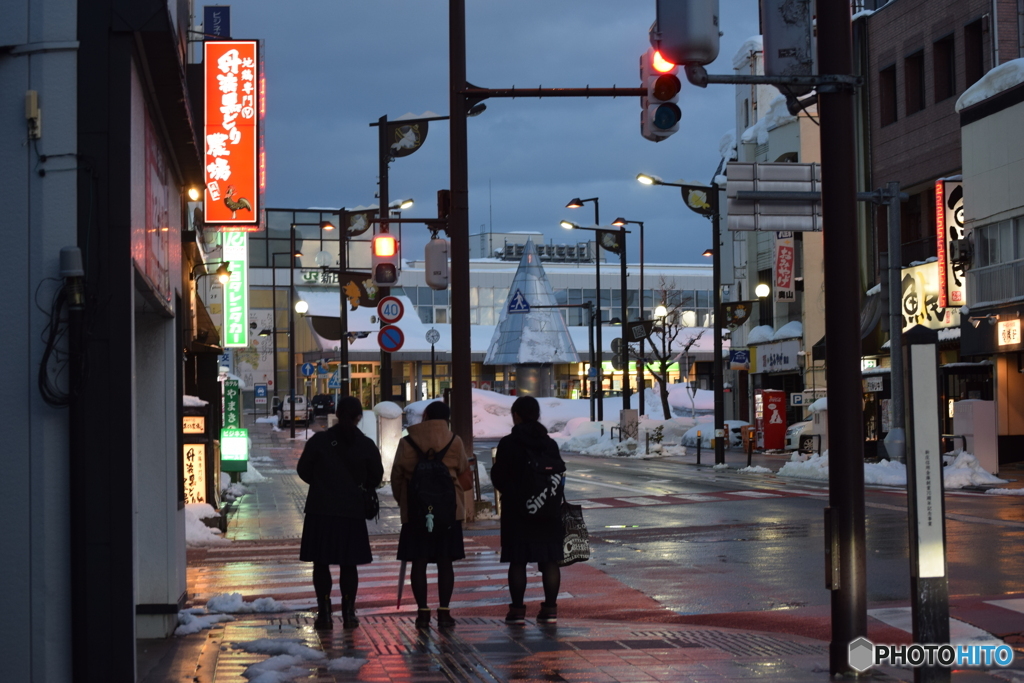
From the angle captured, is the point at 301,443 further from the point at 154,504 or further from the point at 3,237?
the point at 3,237

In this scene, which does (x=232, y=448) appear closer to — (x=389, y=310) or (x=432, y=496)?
(x=389, y=310)

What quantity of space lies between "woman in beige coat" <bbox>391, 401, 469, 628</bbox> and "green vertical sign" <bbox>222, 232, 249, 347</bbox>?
2487 centimetres

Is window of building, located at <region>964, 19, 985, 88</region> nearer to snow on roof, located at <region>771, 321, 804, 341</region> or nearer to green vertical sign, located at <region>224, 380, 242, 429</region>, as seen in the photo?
snow on roof, located at <region>771, 321, 804, 341</region>

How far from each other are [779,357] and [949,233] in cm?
2047

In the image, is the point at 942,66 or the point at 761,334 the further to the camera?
the point at 761,334

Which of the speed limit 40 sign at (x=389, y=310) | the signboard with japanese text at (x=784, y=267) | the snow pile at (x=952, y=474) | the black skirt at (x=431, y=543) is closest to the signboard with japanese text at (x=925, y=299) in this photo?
the signboard with japanese text at (x=784, y=267)

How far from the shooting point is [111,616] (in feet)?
21.7

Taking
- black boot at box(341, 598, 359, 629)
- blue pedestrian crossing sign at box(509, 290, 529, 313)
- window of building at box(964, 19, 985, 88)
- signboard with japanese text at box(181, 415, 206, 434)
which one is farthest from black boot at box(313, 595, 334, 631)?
blue pedestrian crossing sign at box(509, 290, 529, 313)

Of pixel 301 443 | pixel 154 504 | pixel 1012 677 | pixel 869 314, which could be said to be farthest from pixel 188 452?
pixel 301 443

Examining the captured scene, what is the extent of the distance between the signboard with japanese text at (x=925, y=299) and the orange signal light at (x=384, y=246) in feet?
62.4

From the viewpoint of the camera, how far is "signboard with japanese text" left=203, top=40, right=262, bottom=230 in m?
17.3

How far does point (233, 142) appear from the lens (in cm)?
1736

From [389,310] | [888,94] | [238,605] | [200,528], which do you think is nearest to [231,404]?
[389,310]

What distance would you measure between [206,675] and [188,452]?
10999 millimetres
